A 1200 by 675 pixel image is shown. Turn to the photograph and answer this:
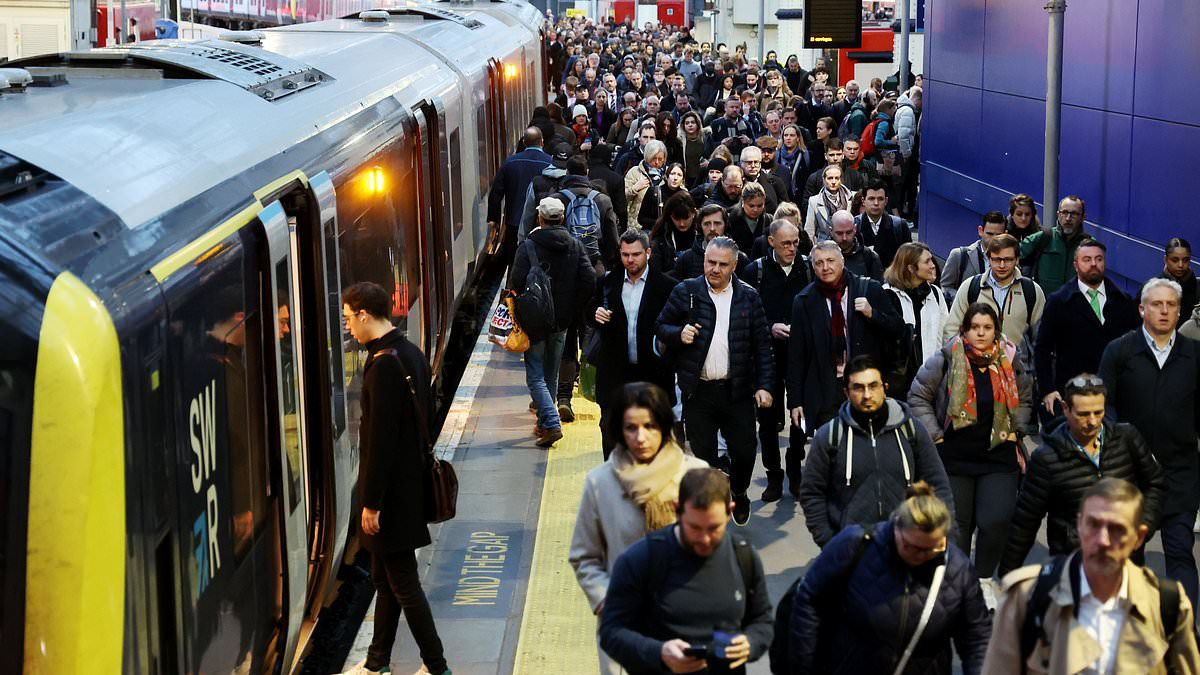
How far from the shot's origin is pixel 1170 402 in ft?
27.2

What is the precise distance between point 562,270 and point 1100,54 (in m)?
5.05

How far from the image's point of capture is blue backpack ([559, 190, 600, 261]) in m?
12.9

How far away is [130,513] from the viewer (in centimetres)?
448

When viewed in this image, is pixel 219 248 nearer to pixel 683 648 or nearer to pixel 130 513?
pixel 130 513

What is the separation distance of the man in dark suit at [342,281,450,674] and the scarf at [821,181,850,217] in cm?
672

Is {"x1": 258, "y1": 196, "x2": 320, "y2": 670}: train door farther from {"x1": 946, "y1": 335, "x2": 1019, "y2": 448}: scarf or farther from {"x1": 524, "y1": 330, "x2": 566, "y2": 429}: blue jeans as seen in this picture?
{"x1": 524, "y1": 330, "x2": 566, "y2": 429}: blue jeans

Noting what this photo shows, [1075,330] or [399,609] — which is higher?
[1075,330]

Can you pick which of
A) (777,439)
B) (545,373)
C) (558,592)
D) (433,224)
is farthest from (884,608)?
(433,224)

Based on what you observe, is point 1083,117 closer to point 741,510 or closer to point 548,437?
point 548,437

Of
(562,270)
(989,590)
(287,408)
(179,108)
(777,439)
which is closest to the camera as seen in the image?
(287,408)

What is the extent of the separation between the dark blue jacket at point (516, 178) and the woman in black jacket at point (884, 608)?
10.2 m

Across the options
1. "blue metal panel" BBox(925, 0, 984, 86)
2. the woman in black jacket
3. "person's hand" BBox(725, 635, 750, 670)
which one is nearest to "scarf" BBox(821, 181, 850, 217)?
"blue metal panel" BBox(925, 0, 984, 86)

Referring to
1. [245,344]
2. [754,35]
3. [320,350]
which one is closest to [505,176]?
[320,350]

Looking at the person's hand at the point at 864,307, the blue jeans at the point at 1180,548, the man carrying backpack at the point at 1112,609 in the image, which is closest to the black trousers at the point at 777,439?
the person's hand at the point at 864,307
